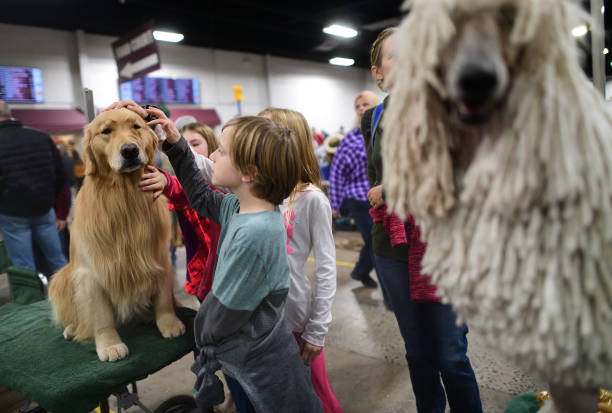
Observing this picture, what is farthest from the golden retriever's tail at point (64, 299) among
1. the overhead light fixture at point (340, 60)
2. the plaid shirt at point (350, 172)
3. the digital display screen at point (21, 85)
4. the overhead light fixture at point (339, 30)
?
the overhead light fixture at point (340, 60)

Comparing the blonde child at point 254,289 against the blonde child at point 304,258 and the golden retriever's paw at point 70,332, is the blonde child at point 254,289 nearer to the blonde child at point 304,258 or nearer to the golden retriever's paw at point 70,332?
the blonde child at point 304,258

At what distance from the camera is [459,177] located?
1.89ft

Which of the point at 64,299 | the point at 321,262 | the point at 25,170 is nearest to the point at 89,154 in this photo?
the point at 64,299

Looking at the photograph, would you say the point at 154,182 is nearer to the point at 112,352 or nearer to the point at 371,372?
the point at 112,352

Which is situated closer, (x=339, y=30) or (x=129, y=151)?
(x=129, y=151)

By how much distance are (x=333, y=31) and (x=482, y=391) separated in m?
10.7

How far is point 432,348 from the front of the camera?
1.46 meters

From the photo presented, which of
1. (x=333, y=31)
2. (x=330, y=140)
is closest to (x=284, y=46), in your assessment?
(x=333, y=31)

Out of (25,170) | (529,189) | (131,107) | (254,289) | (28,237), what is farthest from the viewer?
(28,237)

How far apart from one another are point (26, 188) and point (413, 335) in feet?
11.3

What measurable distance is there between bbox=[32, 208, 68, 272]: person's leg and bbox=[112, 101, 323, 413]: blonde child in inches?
121

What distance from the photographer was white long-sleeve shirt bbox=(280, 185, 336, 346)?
1.61 metres

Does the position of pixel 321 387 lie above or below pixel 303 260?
below

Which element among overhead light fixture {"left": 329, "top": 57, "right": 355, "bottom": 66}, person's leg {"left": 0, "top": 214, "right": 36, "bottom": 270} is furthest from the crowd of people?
overhead light fixture {"left": 329, "top": 57, "right": 355, "bottom": 66}
